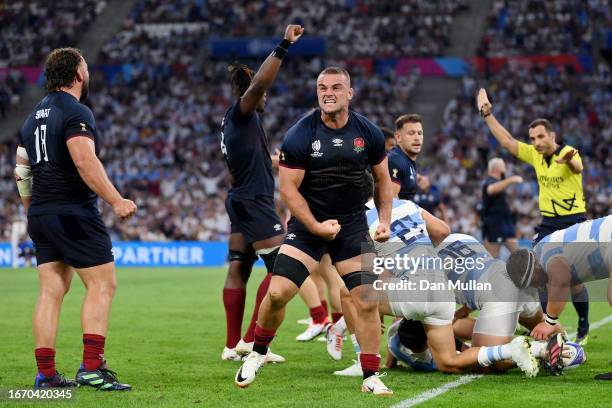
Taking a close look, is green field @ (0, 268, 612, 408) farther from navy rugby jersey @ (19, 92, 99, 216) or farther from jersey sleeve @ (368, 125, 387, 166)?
jersey sleeve @ (368, 125, 387, 166)

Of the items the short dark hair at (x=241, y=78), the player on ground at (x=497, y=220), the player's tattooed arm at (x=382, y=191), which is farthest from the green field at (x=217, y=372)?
the player on ground at (x=497, y=220)

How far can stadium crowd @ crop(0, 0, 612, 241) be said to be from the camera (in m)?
32.8

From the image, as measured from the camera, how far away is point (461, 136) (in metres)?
35.8

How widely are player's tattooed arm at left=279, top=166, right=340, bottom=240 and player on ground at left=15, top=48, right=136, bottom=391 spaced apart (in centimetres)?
128

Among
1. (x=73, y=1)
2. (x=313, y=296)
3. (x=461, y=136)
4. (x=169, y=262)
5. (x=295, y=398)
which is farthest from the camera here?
(x=73, y=1)

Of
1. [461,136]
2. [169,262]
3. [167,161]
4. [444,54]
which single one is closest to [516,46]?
[444,54]

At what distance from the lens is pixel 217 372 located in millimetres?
8734

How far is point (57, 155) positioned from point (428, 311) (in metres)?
3.26

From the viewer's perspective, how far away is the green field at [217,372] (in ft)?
23.2

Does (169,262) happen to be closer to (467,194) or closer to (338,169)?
(467,194)

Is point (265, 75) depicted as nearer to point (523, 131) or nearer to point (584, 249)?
point (584, 249)

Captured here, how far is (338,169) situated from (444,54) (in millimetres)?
34391

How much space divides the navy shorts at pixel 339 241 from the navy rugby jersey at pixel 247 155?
1858mm

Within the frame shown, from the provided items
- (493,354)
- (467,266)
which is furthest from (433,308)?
(467,266)
